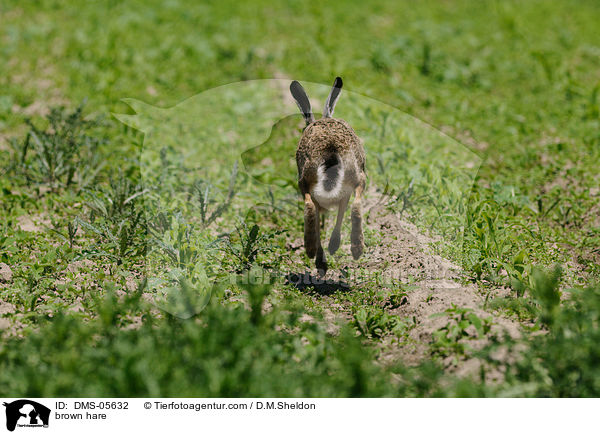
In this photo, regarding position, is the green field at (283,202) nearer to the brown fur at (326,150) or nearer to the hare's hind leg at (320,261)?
the hare's hind leg at (320,261)

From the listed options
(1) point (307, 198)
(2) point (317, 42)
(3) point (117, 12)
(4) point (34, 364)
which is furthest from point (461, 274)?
(3) point (117, 12)

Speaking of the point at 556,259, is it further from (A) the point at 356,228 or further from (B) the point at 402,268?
(A) the point at 356,228

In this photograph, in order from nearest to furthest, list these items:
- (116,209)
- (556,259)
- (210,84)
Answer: (556,259), (116,209), (210,84)

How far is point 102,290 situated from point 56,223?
1345 millimetres

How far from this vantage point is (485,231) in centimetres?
546

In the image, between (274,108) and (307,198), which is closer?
(307,198)

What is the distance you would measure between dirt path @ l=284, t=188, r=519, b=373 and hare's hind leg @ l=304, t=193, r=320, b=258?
0.52 m

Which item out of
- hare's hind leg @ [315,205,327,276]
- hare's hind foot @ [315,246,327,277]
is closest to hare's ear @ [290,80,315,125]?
hare's hind leg @ [315,205,327,276]

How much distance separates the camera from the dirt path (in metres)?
4.39

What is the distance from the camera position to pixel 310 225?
4.65 m

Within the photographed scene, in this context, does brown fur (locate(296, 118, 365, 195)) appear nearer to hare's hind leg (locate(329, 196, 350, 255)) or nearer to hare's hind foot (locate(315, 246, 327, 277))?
hare's hind leg (locate(329, 196, 350, 255))
